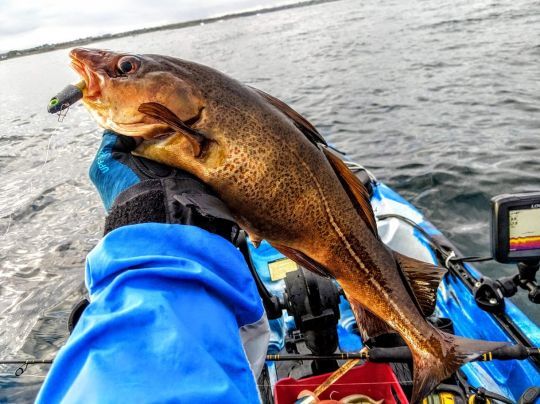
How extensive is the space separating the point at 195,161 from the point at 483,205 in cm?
660

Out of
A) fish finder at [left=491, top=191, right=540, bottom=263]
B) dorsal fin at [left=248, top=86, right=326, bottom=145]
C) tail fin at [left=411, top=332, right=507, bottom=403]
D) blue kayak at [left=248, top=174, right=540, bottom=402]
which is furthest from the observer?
blue kayak at [left=248, top=174, right=540, bottom=402]

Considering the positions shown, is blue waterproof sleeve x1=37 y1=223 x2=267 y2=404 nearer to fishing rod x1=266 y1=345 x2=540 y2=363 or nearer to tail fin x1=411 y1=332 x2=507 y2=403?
tail fin x1=411 y1=332 x2=507 y2=403

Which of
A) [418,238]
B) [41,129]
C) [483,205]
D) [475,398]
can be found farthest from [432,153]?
[41,129]

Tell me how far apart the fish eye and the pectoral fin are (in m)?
0.24

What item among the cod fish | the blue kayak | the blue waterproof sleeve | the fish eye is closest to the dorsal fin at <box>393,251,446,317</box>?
the cod fish

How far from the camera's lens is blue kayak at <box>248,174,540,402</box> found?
3359 mm

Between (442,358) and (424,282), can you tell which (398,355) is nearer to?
(442,358)

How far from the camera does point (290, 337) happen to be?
11.9 feet

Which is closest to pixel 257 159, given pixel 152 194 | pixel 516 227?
pixel 152 194

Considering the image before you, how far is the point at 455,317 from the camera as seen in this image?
412cm

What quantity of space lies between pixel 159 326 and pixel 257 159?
3.27 feet

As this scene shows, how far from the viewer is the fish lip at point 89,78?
1962 millimetres

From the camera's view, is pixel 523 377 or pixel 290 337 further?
pixel 290 337

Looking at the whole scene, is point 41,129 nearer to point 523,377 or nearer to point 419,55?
point 419,55
